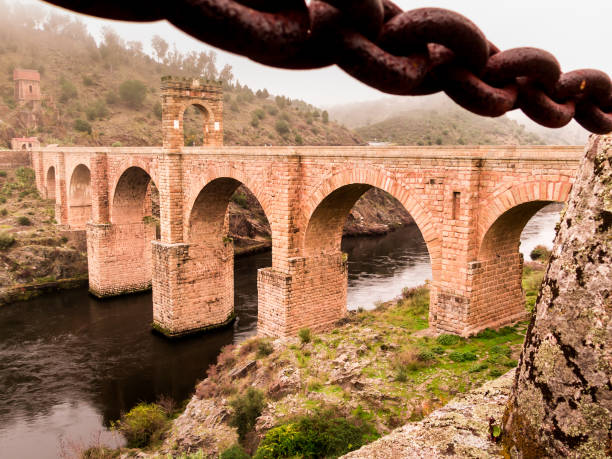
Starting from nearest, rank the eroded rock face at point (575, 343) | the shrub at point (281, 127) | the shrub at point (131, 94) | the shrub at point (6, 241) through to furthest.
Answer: the eroded rock face at point (575, 343)
the shrub at point (6, 241)
the shrub at point (131, 94)
the shrub at point (281, 127)

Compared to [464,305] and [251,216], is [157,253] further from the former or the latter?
[251,216]

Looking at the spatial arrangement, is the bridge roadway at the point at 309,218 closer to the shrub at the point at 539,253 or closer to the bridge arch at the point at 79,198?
the bridge arch at the point at 79,198

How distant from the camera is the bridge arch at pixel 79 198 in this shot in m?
27.5

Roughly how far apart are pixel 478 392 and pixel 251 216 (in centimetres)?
3282

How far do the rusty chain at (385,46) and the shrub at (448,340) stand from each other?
33.3 ft

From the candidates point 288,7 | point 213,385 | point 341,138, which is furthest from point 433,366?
point 341,138

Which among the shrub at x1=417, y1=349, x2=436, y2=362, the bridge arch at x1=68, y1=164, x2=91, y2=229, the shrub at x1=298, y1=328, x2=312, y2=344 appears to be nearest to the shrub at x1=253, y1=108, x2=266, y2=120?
the bridge arch at x1=68, y1=164, x2=91, y2=229

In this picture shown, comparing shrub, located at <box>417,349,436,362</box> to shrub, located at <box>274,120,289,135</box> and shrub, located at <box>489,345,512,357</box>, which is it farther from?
shrub, located at <box>274,120,289,135</box>

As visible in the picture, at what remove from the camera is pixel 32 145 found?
4238cm

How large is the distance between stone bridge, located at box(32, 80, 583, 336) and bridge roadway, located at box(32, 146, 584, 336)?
0.10ft

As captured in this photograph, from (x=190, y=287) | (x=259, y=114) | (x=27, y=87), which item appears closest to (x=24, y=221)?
(x=190, y=287)

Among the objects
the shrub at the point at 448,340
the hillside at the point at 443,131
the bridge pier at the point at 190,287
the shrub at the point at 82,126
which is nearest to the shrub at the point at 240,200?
the bridge pier at the point at 190,287

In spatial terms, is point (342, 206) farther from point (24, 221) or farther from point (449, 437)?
point (24, 221)

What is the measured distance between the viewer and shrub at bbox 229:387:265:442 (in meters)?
10.5
